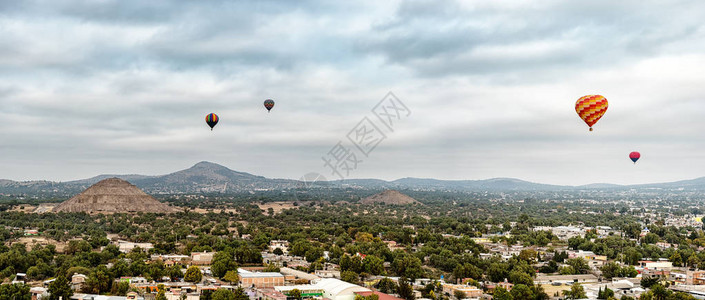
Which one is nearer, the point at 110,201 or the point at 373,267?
the point at 373,267

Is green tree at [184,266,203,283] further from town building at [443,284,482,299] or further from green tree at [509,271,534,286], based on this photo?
green tree at [509,271,534,286]

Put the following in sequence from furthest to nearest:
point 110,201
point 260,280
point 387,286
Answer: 1. point 110,201
2. point 260,280
3. point 387,286

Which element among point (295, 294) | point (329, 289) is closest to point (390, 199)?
point (329, 289)

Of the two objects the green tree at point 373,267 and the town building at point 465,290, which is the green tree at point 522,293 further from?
the green tree at point 373,267

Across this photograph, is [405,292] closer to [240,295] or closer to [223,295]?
[240,295]

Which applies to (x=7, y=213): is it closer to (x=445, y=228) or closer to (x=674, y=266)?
(x=445, y=228)
